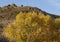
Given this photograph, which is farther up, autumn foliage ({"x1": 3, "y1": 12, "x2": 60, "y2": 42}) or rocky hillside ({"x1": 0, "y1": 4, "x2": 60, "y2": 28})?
autumn foliage ({"x1": 3, "y1": 12, "x2": 60, "y2": 42})

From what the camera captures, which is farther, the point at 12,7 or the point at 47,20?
the point at 12,7

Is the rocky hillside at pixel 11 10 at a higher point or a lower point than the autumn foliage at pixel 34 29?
lower

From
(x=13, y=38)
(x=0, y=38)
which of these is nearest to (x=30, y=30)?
(x=13, y=38)

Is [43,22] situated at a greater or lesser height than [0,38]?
greater

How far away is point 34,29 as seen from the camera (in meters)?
57.0

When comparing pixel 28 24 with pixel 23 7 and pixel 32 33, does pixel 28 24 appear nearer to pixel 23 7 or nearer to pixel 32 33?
pixel 32 33

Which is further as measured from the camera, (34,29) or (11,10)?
(11,10)

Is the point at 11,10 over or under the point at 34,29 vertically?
under

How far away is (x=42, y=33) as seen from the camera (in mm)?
57688

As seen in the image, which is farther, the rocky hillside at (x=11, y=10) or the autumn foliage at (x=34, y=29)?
the rocky hillside at (x=11, y=10)

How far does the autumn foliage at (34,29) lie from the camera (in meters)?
57.0

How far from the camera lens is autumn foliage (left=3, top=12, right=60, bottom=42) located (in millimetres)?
56969

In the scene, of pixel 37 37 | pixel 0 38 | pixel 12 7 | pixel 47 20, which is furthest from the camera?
pixel 12 7

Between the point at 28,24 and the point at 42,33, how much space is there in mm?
3025
